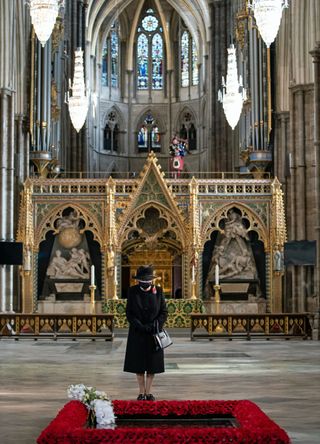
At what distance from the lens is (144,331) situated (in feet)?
37.0

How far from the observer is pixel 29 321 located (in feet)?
92.8

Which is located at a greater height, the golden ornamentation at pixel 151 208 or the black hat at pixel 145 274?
the golden ornamentation at pixel 151 208

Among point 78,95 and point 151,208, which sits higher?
point 78,95

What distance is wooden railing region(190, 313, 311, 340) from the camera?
90.0ft

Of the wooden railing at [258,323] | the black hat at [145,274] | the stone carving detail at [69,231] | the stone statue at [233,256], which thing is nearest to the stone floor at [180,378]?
the black hat at [145,274]

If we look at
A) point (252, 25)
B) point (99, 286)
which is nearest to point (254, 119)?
point (252, 25)

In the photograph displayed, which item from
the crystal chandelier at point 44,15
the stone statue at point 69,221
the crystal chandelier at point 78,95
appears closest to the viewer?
the crystal chandelier at point 44,15

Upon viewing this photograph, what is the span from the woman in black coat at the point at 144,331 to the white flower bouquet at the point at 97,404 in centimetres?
217

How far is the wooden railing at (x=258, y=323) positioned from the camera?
2744 centimetres

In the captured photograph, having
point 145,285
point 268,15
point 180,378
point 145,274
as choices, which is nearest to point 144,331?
point 145,285

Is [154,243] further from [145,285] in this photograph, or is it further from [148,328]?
[148,328]

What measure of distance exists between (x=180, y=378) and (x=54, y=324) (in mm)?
12848

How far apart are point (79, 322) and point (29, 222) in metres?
6.43

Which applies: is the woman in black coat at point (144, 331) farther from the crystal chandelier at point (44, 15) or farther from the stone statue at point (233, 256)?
the stone statue at point (233, 256)
